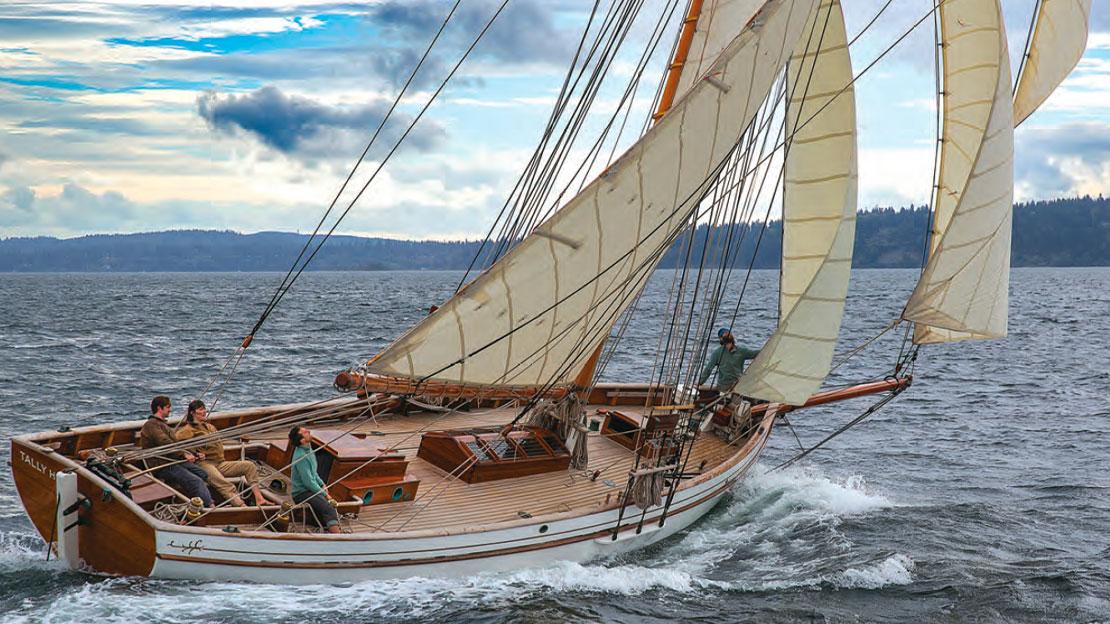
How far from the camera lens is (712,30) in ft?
55.1

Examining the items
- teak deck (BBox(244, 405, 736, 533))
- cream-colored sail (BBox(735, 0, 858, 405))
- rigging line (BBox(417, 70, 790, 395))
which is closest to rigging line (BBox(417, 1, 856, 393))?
rigging line (BBox(417, 70, 790, 395))

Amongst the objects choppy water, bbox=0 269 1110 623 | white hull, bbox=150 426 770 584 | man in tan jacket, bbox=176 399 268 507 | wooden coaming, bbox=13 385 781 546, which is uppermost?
man in tan jacket, bbox=176 399 268 507

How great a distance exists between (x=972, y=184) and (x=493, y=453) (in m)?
9.17

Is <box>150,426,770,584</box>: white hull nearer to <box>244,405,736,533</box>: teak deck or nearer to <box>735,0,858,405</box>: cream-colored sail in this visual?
<box>244,405,736,533</box>: teak deck

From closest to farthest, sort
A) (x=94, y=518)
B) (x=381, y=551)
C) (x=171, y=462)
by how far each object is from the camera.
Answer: (x=94, y=518) < (x=381, y=551) < (x=171, y=462)

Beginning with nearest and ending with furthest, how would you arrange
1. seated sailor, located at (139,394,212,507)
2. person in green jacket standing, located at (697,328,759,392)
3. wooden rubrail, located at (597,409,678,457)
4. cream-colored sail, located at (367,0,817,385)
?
cream-colored sail, located at (367,0,817,385) → seated sailor, located at (139,394,212,507) → wooden rubrail, located at (597,409,678,457) → person in green jacket standing, located at (697,328,759,392)

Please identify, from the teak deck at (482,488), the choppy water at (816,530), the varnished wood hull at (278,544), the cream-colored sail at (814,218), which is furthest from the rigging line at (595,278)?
the cream-colored sail at (814,218)

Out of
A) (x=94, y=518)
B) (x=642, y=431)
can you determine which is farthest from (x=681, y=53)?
(x=94, y=518)

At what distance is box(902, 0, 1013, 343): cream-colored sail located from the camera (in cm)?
1747

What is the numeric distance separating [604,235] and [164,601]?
7232 mm

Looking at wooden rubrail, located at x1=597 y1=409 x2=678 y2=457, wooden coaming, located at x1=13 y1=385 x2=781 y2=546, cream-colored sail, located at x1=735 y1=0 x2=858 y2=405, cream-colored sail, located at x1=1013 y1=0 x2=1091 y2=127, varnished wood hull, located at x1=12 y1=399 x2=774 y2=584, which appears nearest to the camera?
varnished wood hull, located at x1=12 y1=399 x2=774 y2=584

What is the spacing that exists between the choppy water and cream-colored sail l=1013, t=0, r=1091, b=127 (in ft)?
26.0

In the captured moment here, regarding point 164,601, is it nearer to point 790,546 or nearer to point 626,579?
point 626,579

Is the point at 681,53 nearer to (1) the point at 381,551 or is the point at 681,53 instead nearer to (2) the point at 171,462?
(1) the point at 381,551
